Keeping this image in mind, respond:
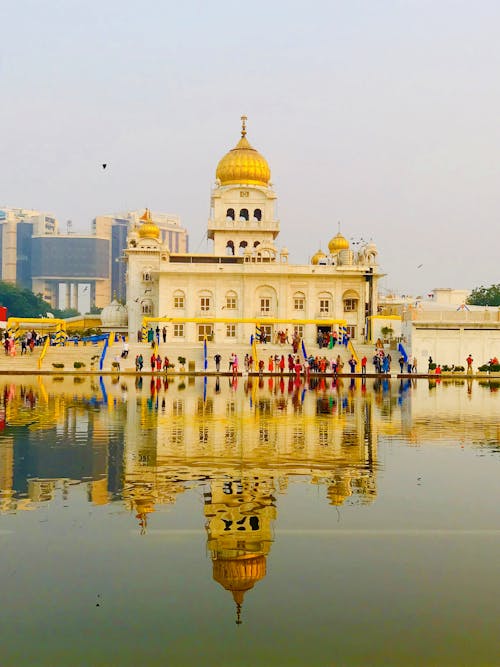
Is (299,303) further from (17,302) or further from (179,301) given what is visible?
(17,302)

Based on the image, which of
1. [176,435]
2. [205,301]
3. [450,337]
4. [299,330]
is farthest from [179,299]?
[176,435]

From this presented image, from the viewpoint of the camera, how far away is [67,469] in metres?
11.7

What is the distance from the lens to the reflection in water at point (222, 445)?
9.19m

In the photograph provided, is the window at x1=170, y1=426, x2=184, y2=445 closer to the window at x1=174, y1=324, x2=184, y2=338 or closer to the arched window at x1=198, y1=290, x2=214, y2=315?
the window at x1=174, y1=324, x2=184, y2=338

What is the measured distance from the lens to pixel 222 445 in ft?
46.4

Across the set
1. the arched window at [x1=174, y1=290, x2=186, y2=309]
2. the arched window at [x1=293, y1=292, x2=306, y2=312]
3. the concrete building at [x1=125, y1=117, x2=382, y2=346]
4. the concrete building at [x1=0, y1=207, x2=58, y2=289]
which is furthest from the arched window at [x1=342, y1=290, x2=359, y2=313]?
the concrete building at [x1=0, y1=207, x2=58, y2=289]

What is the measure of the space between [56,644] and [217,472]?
603 cm

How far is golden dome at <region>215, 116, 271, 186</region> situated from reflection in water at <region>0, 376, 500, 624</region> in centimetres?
3649

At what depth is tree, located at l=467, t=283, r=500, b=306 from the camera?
77.6m

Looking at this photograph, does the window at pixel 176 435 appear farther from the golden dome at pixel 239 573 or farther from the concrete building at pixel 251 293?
the concrete building at pixel 251 293

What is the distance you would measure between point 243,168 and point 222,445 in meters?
49.8

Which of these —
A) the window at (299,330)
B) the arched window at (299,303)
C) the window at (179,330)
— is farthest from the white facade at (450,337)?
the window at (179,330)

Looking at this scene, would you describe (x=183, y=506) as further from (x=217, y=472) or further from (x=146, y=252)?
(x=146, y=252)

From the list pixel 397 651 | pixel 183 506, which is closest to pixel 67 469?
pixel 183 506
